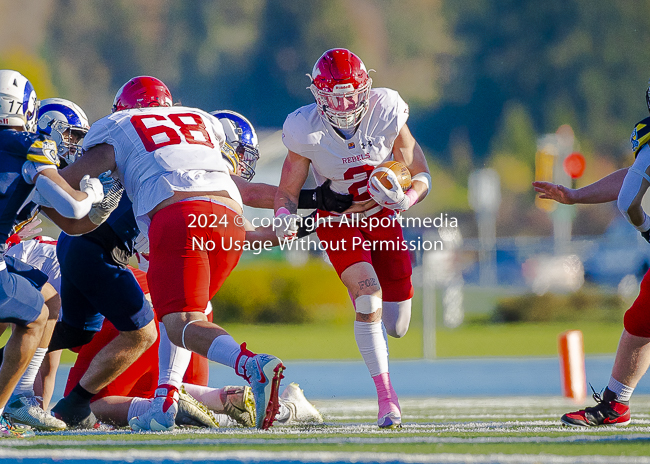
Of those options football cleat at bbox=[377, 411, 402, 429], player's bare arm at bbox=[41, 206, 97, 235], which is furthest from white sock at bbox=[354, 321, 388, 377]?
player's bare arm at bbox=[41, 206, 97, 235]

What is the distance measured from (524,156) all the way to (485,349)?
4870 centimetres

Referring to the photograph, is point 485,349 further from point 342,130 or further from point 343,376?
point 342,130

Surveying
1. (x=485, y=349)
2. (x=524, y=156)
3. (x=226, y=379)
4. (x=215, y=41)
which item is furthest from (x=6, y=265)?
(x=215, y=41)

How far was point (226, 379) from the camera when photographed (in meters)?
9.72

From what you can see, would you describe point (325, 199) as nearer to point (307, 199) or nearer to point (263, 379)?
point (307, 199)

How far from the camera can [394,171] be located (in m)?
4.95

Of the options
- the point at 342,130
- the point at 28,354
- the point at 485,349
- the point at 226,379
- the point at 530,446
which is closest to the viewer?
the point at 530,446

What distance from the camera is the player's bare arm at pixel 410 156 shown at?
5234 millimetres

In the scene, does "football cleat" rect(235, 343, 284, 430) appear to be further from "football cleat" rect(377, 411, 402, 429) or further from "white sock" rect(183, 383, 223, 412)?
"white sock" rect(183, 383, 223, 412)

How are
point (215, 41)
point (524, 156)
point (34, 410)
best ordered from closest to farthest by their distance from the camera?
point (34, 410) → point (524, 156) → point (215, 41)

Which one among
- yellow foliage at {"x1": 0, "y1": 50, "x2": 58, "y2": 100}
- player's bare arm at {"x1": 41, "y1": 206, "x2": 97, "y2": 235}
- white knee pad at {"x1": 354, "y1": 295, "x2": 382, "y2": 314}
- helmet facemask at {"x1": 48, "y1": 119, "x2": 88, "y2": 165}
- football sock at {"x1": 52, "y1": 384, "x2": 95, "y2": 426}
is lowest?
football sock at {"x1": 52, "y1": 384, "x2": 95, "y2": 426}

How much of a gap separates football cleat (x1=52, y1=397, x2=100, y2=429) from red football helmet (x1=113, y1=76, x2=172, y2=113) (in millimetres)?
1643

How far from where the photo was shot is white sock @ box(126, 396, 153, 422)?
191 inches

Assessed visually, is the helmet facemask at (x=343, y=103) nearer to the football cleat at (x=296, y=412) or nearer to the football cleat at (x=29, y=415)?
the football cleat at (x=296, y=412)
